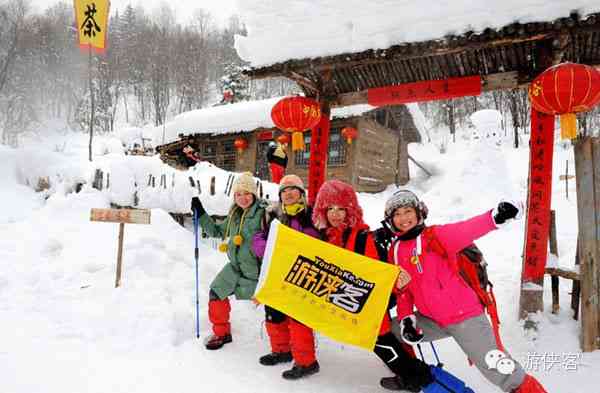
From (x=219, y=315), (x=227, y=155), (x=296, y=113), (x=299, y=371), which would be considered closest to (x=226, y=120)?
(x=227, y=155)

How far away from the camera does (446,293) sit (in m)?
2.68

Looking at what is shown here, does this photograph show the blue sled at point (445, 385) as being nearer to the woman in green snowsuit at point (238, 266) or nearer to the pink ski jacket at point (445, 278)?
the pink ski jacket at point (445, 278)

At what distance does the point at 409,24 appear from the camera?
4.30 metres

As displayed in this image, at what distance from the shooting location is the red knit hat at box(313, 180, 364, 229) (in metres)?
3.22

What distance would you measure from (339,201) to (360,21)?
104 inches

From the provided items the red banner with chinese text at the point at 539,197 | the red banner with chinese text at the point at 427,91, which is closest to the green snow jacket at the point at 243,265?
the red banner with chinese text at the point at 427,91

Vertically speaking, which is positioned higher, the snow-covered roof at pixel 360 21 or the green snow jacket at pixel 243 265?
the snow-covered roof at pixel 360 21

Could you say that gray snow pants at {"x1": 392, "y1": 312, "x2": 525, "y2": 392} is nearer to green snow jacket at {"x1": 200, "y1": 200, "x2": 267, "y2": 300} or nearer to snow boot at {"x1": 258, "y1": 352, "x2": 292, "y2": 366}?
snow boot at {"x1": 258, "y1": 352, "x2": 292, "y2": 366}

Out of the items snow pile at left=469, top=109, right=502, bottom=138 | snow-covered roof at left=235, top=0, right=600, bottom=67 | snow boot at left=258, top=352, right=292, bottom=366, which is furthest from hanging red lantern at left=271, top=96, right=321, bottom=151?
snow pile at left=469, top=109, right=502, bottom=138

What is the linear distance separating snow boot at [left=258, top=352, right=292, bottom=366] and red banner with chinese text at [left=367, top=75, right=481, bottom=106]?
3764 millimetres

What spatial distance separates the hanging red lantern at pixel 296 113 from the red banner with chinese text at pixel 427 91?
0.88 metres

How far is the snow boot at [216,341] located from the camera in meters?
3.70

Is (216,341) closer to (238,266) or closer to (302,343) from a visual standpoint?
(238,266)

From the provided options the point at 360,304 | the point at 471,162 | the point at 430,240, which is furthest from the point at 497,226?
the point at 471,162
